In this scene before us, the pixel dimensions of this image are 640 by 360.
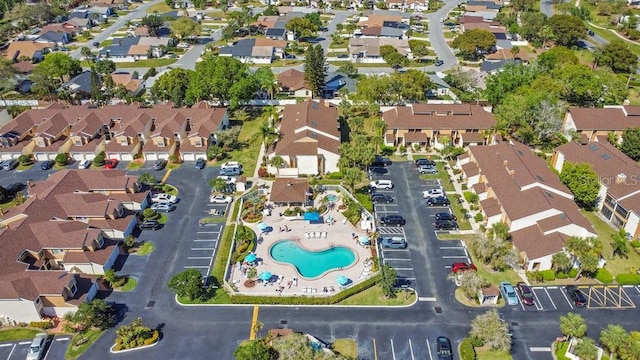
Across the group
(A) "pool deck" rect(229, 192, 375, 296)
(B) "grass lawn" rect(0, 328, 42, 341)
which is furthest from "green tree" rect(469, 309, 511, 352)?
(B) "grass lawn" rect(0, 328, 42, 341)

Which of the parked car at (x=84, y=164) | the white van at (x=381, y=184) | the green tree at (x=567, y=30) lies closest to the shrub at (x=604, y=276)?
the white van at (x=381, y=184)

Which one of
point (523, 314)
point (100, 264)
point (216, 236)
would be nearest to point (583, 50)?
point (523, 314)

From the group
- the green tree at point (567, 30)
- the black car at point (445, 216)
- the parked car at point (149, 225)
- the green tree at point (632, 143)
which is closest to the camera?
the parked car at point (149, 225)

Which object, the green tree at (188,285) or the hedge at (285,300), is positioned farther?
the hedge at (285,300)

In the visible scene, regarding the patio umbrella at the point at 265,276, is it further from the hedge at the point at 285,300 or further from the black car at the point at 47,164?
the black car at the point at 47,164

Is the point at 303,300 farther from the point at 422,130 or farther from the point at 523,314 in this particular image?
the point at 422,130

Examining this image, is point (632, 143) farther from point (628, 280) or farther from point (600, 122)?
point (628, 280)

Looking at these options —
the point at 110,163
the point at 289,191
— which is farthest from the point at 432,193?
the point at 110,163

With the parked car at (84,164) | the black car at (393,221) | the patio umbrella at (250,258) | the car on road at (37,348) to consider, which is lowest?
the car on road at (37,348)
